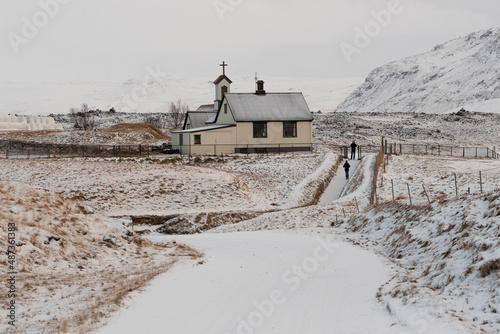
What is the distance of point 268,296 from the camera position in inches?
465

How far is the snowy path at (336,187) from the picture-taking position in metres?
38.4

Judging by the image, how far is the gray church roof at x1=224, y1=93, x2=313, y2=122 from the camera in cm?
5662

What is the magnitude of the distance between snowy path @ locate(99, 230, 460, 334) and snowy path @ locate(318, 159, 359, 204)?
822 inches

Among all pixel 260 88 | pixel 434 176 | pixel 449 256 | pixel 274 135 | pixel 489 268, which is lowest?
pixel 434 176

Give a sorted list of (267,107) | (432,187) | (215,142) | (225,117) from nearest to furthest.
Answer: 1. (432,187)
2. (215,142)
3. (267,107)
4. (225,117)

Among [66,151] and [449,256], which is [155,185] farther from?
[449,256]

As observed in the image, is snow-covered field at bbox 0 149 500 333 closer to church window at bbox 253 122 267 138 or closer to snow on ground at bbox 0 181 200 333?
snow on ground at bbox 0 181 200 333

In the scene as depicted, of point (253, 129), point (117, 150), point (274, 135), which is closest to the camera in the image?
point (117, 150)

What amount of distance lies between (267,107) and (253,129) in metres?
3.30

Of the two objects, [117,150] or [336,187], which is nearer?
[336,187]

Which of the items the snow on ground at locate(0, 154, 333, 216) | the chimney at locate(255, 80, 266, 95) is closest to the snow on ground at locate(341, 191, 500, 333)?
the snow on ground at locate(0, 154, 333, 216)

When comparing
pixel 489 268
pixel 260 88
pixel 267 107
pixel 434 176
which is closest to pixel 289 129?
pixel 267 107

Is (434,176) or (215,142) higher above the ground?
(215,142)

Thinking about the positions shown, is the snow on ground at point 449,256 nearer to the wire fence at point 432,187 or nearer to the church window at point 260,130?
the wire fence at point 432,187
